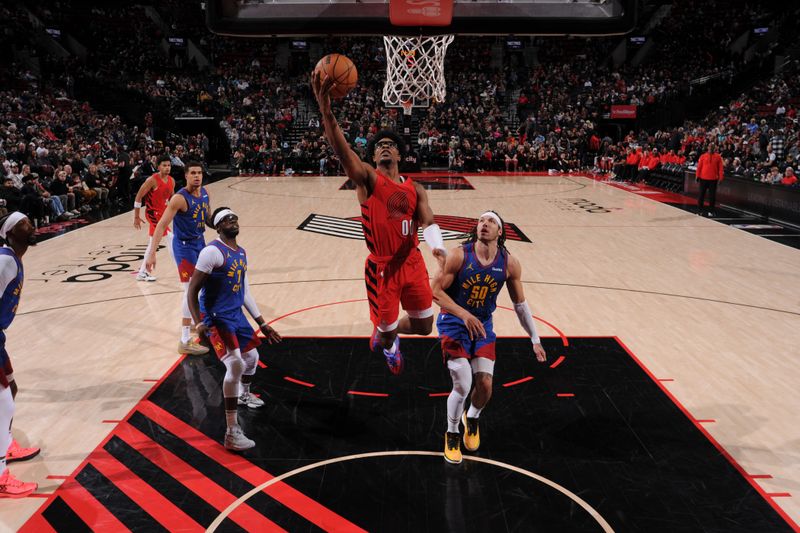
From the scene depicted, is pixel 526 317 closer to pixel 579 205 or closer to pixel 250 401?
pixel 250 401

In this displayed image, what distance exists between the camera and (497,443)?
448cm

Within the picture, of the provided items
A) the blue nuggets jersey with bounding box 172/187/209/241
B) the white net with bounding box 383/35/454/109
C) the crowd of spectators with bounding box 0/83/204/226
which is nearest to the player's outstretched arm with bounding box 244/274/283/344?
the blue nuggets jersey with bounding box 172/187/209/241

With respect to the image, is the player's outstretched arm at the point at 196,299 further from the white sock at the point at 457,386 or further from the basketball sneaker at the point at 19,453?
the white sock at the point at 457,386

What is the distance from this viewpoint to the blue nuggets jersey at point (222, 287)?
445cm

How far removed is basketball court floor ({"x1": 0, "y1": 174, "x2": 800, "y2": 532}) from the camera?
375 cm

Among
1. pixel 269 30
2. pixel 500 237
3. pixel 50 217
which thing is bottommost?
pixel 50 217

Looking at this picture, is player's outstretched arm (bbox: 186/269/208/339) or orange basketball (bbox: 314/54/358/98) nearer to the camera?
orange basketball (bbox: 314/54/358/98)

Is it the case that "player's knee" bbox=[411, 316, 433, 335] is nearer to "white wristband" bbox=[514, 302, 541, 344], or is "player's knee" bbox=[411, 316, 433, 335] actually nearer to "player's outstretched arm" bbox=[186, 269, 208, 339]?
"white wristband" bbox=[514, 302, 541, 344]

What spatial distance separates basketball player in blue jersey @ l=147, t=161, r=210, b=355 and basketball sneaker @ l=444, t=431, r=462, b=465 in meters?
2.95

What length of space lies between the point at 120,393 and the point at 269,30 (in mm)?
3562

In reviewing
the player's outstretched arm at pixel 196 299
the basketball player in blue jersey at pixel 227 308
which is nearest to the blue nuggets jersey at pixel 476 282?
the basketball player in blue jersey at pixel 227 308

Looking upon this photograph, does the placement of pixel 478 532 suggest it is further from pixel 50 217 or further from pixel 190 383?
pixel 50 217

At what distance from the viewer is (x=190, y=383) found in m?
5.51

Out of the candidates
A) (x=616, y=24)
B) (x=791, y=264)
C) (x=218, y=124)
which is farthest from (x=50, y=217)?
(x=218, y=124)
